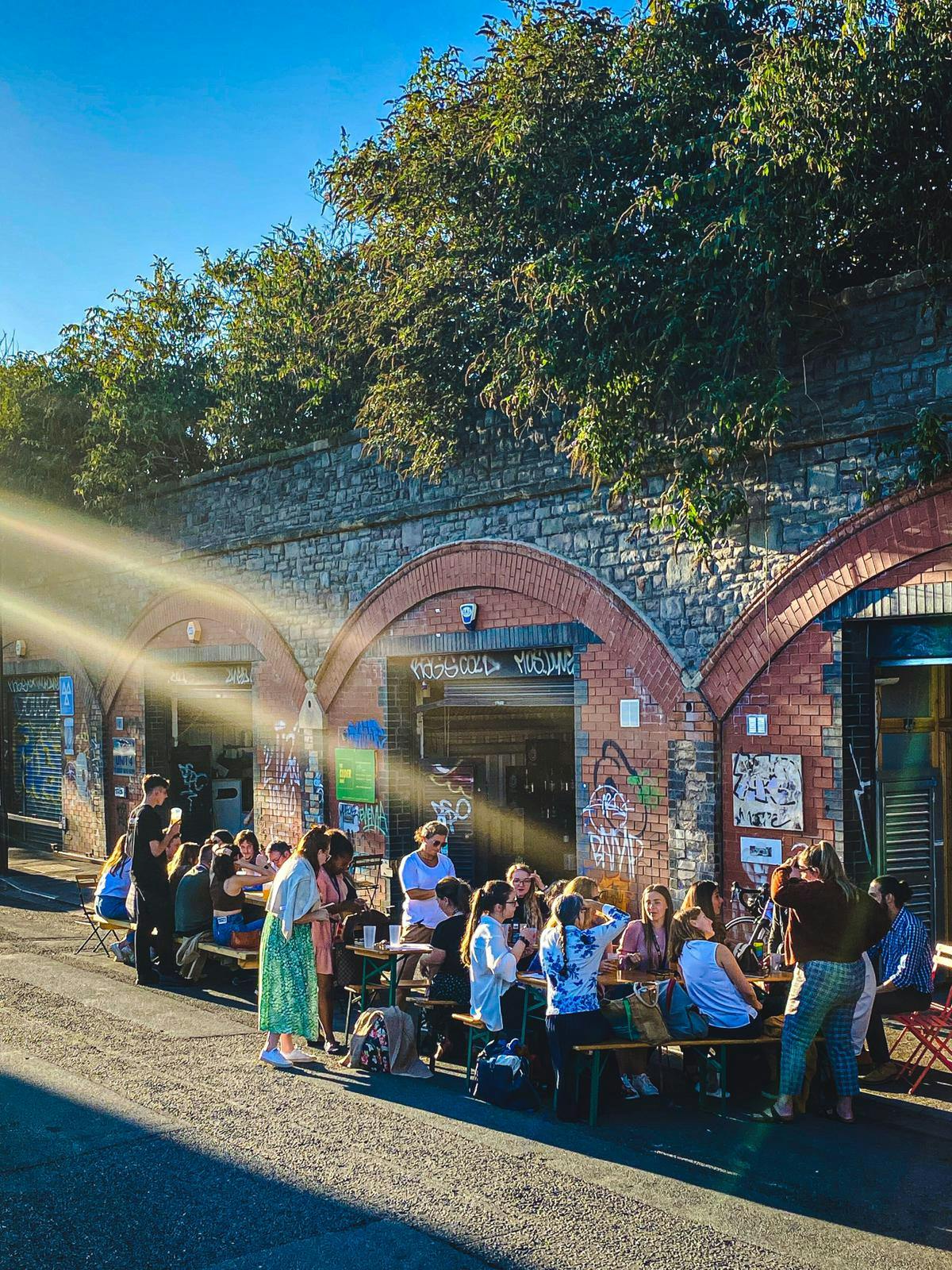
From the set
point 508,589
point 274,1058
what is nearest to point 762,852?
point 508,589

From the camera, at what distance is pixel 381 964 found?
367 inches

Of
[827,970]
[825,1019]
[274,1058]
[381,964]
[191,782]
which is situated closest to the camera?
[827,970]

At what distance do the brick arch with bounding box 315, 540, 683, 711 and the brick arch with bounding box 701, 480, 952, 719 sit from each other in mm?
598

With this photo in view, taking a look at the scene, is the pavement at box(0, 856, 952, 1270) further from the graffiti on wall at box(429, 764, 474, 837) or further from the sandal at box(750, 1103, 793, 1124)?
the graffiti on wall at box(429, 764, 474, 837)

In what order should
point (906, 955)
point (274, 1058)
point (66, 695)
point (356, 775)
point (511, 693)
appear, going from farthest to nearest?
point (66, 695) < point (356, 775) < point (511, 693) < point (274, 1058) < point (906, 955)

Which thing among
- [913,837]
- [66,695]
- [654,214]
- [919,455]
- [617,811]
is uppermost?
[654,214]

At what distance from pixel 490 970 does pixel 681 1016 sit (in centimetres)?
132

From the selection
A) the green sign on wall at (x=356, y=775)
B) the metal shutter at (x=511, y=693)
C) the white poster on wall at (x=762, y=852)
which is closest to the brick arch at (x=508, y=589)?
the green sign on wall at (x=356, y=775)

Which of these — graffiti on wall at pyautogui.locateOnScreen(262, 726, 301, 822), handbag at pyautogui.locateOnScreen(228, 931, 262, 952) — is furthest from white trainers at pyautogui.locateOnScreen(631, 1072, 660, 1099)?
graffiti on wall at pyautogui.locateOnScreen(262, 726, 301, 822)

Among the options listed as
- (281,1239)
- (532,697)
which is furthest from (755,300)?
(281,1239)

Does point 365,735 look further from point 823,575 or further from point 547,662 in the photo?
point 823,575

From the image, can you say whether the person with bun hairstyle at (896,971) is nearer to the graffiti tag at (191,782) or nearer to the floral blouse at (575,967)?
the floral blouse at (575,967)

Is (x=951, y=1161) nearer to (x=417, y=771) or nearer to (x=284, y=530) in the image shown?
(x=417, y=771)

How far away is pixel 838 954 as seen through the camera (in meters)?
7.23
